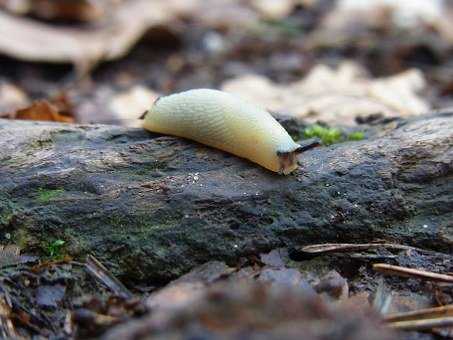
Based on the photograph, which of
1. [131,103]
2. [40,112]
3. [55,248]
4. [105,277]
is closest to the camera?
[105,277]

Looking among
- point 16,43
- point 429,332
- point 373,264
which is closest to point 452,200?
point 373,264

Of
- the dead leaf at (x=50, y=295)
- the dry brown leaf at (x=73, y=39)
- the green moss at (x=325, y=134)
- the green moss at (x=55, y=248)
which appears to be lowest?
the dry brown leaf at (x=73, y=39)

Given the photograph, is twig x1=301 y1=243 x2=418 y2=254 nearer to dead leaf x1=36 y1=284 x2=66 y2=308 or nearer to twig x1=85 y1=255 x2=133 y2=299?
twig x1=85 y1=255 x2=133 y2=299

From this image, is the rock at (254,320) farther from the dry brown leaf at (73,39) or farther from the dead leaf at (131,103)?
the dry brown leaf at (73,39)

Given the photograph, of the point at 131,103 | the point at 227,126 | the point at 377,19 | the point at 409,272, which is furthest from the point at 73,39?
the point at 409,272

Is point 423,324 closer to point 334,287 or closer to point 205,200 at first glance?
point 334,287

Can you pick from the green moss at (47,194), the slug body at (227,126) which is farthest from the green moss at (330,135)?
the green moss at (47,194)

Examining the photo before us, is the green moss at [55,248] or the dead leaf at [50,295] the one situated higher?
the green moss at [55,248]
